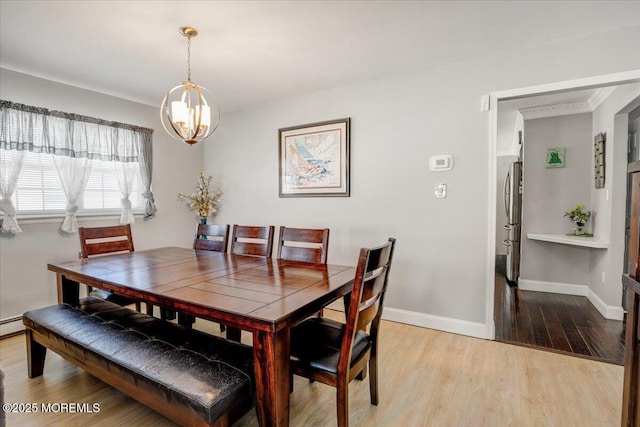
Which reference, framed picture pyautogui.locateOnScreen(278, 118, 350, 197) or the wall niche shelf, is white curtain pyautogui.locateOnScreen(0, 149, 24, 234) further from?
the wall niche shelf

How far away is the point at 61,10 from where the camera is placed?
2.03 m

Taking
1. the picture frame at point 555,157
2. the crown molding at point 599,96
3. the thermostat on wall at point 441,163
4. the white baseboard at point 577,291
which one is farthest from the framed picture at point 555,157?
the thermostat on wall at point 441,163

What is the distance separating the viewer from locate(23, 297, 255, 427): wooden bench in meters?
1.30

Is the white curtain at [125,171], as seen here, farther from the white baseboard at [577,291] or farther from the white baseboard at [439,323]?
the white baseboard at [577,291]

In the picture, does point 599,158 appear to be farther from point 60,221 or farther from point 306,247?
point 60,221

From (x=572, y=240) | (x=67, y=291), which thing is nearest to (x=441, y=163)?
(x=572, y=240)

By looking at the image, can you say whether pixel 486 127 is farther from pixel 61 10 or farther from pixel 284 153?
pixel 61 10

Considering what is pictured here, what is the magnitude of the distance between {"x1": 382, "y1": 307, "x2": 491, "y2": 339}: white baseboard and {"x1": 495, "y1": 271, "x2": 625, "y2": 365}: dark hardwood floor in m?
0.17

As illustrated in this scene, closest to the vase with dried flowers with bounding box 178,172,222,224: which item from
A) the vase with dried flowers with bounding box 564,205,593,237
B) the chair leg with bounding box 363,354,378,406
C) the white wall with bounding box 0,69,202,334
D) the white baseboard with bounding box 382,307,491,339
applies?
the white wall with bounding box 0,69,202,334

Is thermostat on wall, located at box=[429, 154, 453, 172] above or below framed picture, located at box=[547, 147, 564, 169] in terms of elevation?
below

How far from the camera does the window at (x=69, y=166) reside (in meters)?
2.87

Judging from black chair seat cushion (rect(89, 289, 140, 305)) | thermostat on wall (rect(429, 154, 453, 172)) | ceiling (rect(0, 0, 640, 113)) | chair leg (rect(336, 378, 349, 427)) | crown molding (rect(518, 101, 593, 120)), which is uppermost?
ceiling (rect(0, 0, 640, 113))

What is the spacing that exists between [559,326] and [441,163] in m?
1.94

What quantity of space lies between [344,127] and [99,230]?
2.53 m
